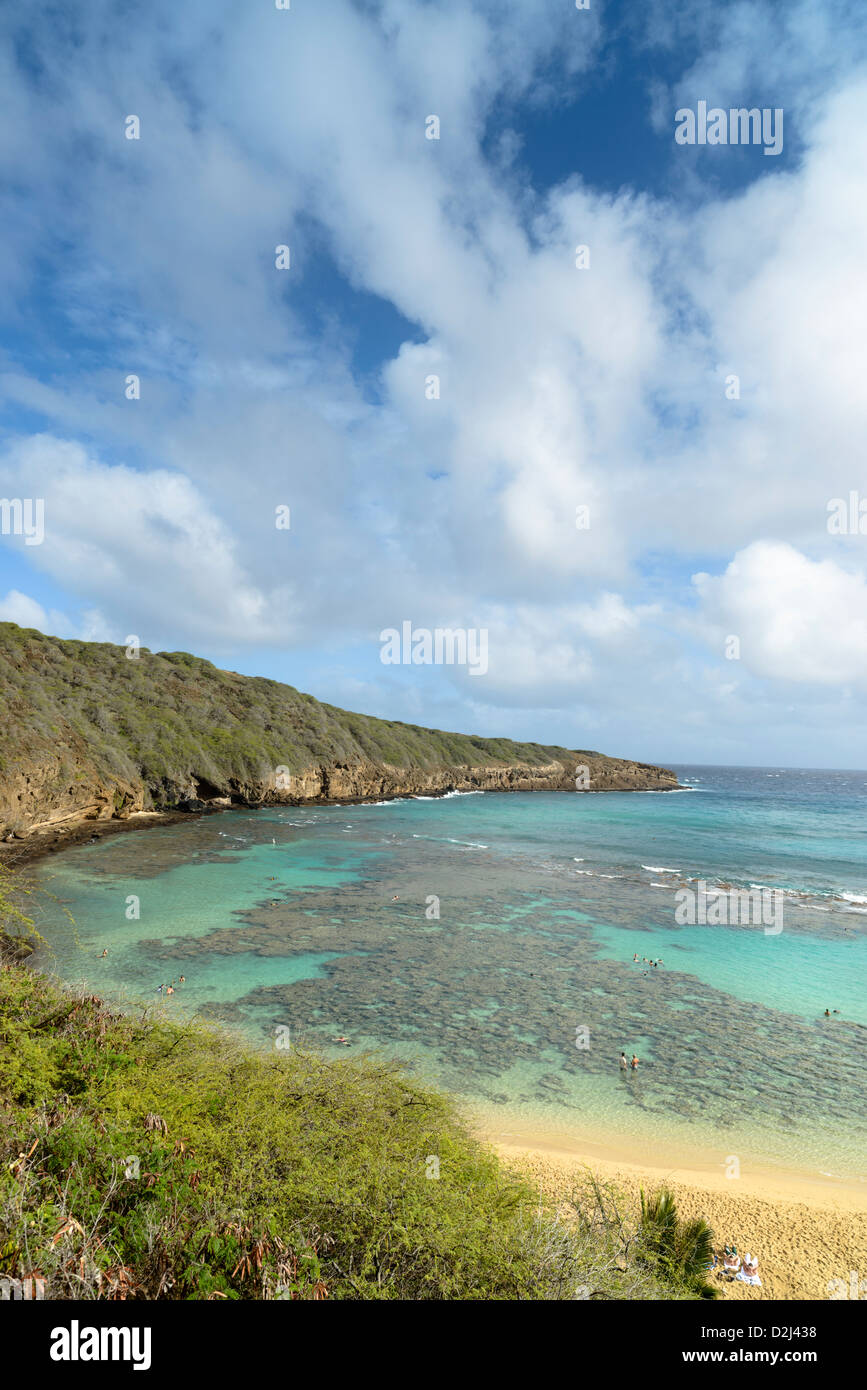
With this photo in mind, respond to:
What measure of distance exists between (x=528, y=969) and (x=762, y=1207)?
13403 millimetres

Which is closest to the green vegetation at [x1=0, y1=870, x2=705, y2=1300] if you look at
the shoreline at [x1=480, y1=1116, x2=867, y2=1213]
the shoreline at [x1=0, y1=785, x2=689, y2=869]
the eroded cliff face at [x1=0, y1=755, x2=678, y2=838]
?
the shoreline at [x1=480, y1=1116, x2=867, y2=1213]

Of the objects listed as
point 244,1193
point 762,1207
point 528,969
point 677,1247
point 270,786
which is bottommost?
point 528,969

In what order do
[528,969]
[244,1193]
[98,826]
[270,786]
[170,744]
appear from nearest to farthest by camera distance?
[244,1193], [528,969], [98,826], [170,744], [270,786]

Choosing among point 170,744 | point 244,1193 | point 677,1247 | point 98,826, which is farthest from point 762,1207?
point 170,744

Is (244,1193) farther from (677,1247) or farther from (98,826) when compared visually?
(98,826)

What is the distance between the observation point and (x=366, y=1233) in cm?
731

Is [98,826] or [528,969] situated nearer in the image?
[528,969]

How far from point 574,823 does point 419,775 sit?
35312 mm

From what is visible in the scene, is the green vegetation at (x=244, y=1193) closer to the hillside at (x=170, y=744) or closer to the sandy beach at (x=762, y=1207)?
the sandy beach at (x=762, y=1207)

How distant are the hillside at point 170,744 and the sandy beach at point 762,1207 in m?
43.0

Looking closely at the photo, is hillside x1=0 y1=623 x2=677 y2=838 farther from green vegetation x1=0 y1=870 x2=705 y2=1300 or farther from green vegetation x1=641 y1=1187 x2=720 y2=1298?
green vegetation x1=641 y1=1187 x2=720 y2=1298

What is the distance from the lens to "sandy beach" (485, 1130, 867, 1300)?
10.3m

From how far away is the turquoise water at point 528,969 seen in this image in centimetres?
1638

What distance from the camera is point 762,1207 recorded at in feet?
39.9
